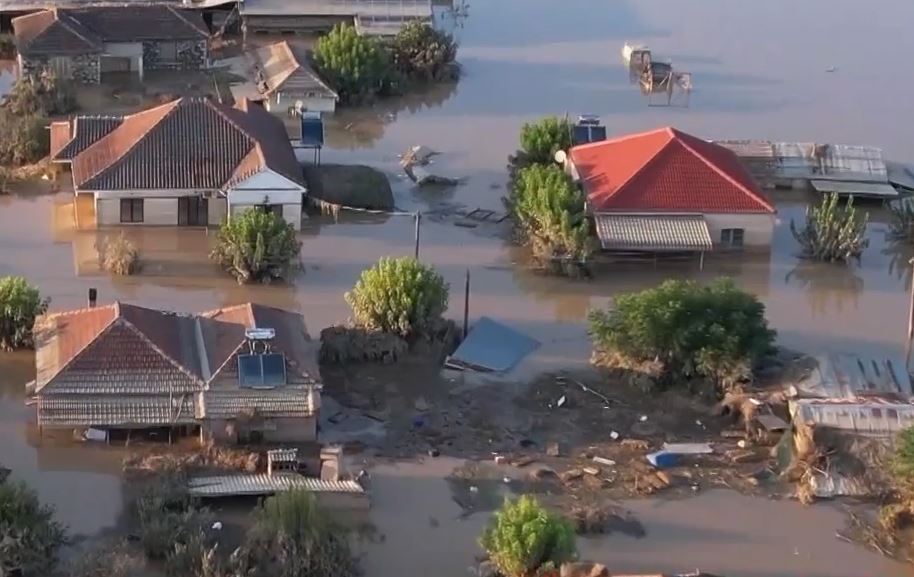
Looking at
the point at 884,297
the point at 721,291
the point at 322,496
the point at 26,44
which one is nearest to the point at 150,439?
the point at 322,496

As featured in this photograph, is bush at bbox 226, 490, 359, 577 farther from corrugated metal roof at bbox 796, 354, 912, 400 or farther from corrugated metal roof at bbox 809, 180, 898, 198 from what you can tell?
corrugated metal roof at bbox 809, 180, 898, 198

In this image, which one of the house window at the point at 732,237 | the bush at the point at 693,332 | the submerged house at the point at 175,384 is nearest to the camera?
the submerged house at the point at 175,384

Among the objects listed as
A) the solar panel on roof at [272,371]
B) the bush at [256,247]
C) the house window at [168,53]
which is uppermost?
the house window at [168,53]

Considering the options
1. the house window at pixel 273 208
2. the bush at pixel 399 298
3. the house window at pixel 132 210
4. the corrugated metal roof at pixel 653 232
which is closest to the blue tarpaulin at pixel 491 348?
the bush at pixel 399 298

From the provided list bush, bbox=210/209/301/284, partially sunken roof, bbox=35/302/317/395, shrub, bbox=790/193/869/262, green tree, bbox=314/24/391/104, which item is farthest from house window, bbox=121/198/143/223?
shrub, bbox=790/193/869/262

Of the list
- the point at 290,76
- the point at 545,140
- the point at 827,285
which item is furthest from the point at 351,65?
the point at 827,285

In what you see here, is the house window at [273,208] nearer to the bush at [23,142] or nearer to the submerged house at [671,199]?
the submerged house at [671,199]

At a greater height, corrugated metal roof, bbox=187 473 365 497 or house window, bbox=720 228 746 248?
house window, bbox=720 228 746 248
